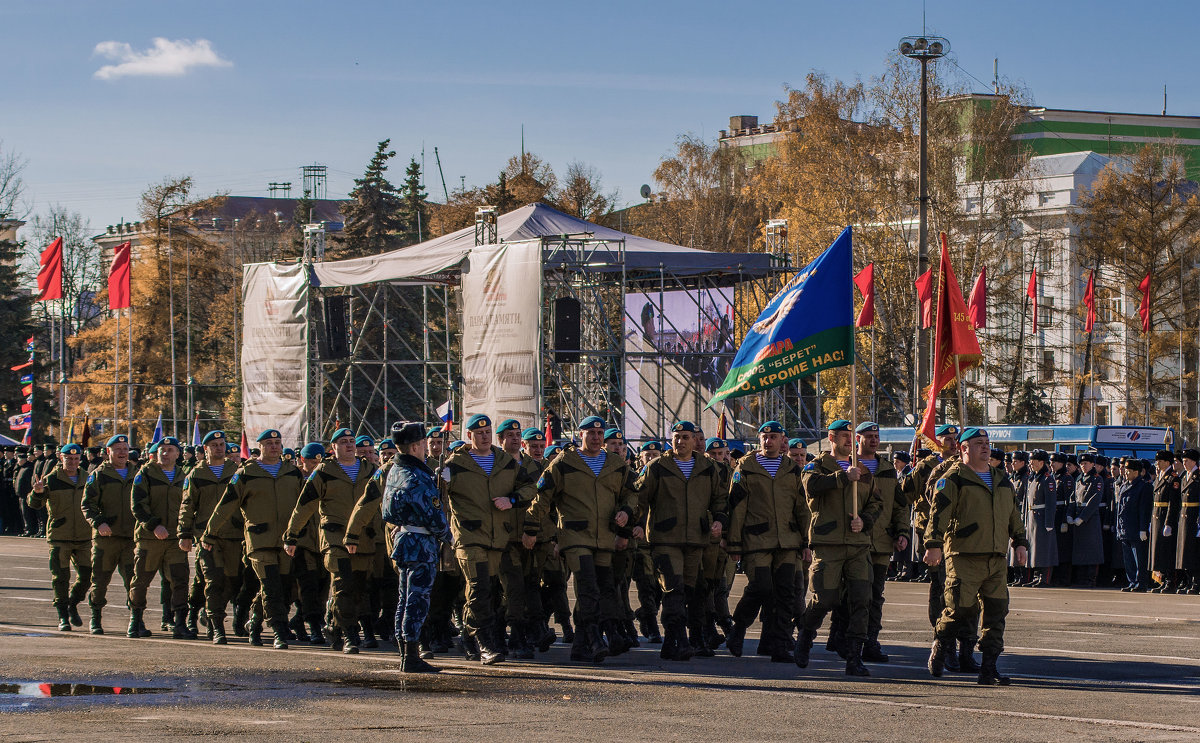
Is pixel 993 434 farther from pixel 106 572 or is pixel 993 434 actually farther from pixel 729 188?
pixel 729 188

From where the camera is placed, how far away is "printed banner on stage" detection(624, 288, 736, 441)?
107 ft

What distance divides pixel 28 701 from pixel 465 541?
357 cm

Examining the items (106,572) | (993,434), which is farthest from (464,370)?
(106,572)

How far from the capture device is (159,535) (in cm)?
1477

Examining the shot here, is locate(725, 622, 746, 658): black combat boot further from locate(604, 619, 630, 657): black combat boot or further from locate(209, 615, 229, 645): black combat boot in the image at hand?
locate(209, 615, 229, 645): black combat boot

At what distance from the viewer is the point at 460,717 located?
927 centimetres

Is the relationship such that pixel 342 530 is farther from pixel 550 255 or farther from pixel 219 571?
pixel 550 255

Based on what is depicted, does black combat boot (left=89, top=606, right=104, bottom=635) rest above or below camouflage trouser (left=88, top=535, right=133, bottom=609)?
below

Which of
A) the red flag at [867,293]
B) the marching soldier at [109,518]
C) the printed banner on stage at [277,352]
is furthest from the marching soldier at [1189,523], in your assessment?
the printed banner on stage at [277,352]

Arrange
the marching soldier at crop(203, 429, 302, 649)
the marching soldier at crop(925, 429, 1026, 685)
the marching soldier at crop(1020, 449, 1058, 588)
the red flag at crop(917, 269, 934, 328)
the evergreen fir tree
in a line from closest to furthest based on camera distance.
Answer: the marching soldier at crop(925, 429, 1026, 685) → the marching soldier at crop(203, 429, 302, 649) → the marching soldier at crop(1020, 449, 1058, 588) → the red flag at crop(917, 269, 934, 328) → the evergreen fir tree

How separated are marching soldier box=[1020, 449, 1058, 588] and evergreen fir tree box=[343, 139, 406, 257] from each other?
155ft

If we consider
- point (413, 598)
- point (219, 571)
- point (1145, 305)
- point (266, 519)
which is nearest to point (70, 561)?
point (219, 571)

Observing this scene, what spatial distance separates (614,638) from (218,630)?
3749 millimetres

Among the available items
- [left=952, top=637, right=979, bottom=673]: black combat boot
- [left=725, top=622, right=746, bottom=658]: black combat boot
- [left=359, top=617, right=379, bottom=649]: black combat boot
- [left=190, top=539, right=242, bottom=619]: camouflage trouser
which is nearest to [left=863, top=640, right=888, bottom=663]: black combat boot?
[left=952, top=637, right=979, bottom=673]: black combat boot
